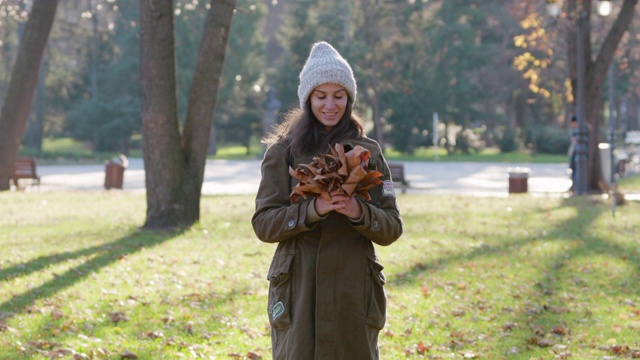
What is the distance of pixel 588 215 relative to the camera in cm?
1783

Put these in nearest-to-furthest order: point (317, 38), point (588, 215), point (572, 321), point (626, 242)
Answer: point (572, 321) → point (626, 242) → point (588, 215) → point (317, 38)

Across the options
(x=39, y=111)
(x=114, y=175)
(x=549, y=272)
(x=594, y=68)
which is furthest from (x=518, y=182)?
(x=39, y=111)

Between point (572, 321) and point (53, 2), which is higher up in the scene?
point (53, 2)

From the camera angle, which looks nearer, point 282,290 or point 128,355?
point 282,290

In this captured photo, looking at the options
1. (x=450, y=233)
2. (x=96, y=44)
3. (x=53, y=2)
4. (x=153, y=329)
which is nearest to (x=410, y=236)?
(x=450, y=233)

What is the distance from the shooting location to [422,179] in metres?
32.5

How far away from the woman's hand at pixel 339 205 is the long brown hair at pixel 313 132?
0.38 meters

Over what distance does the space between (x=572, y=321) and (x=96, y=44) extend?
178 ft

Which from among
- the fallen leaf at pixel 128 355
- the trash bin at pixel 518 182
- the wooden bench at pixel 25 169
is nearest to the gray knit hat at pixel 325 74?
the fallen leaf at pixel 128 355

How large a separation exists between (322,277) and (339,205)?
13.9 inches

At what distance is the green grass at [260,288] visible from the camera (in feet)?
24.5

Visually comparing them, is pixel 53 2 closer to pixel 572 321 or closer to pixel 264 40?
pixel 572 321

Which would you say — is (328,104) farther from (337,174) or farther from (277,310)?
(277,310)

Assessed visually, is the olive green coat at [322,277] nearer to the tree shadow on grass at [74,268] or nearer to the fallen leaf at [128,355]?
the fallen leaf at [128,355]
